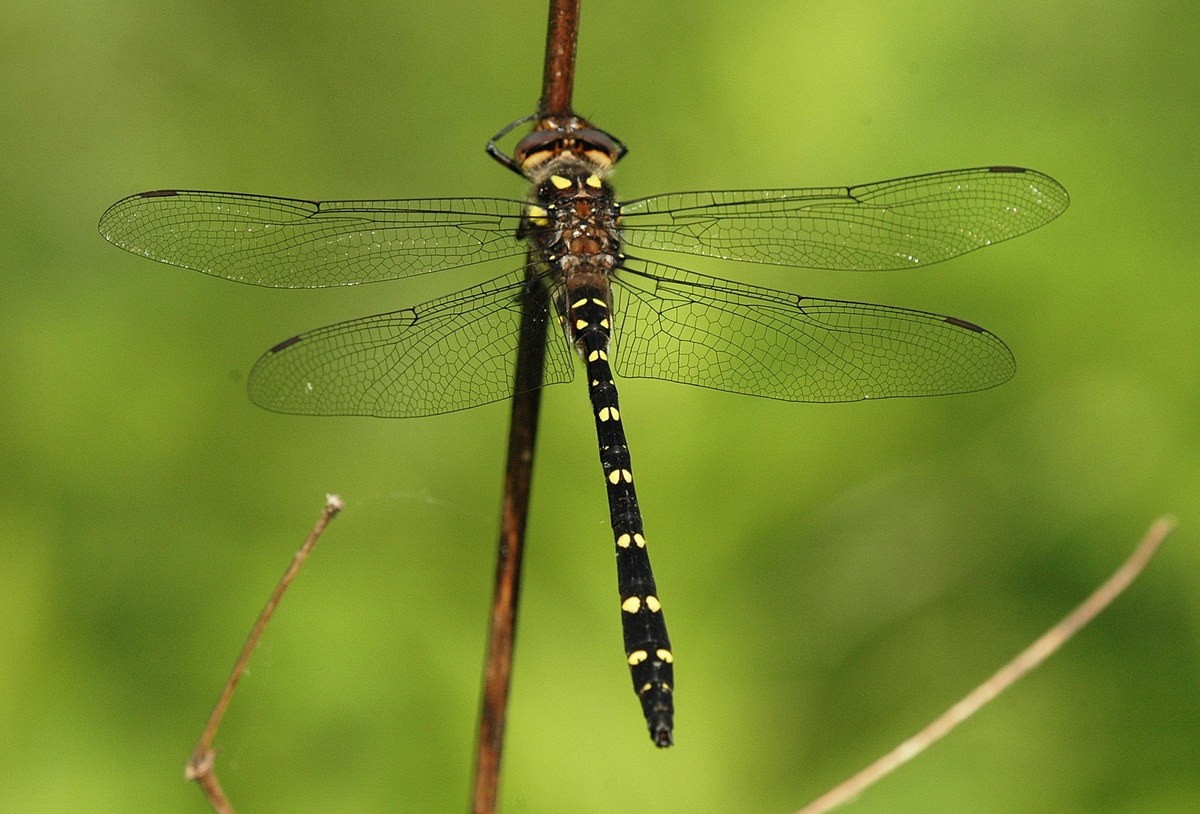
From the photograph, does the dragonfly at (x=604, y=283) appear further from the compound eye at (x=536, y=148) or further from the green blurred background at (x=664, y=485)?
the green blurred background at (x=664, y=485)

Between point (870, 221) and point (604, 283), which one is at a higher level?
point (870, 221)

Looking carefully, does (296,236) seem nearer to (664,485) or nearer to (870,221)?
(664,485)

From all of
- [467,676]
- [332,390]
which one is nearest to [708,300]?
[332,390]

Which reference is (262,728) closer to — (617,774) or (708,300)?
(617,774)

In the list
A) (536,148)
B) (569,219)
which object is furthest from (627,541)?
(536,148)

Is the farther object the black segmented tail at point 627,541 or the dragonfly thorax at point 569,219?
the dragonfly thorax at point 569,219

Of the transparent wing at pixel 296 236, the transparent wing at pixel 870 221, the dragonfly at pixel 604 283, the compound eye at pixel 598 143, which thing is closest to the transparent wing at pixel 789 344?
the dragonfly at pixel 604 283
